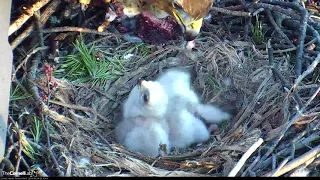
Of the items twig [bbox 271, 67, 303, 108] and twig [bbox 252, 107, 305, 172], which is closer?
twig [bbox 252, 107, 305, 172]

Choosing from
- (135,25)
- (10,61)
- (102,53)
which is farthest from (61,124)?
(135,25)

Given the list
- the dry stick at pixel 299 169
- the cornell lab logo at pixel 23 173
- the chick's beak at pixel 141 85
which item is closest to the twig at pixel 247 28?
the chick's beak at pixel 141 85

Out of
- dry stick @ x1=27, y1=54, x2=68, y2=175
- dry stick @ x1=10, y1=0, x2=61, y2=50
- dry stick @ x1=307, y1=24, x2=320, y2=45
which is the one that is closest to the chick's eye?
dry stick @ x1=27, y1=54, x2=68, y2=175

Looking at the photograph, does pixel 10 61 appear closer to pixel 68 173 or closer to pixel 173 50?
pixel 68 173

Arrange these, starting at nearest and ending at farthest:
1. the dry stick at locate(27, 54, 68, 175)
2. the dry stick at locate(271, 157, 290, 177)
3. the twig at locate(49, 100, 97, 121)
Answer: the dry stick at locate(271, 157, 290, 177) < the dry stick at locate(27, 54, 68, 175) < the twig at locate(49, 100, 97, 121)

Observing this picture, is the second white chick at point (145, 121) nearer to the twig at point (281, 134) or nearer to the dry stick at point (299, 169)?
the twig at point (281, 134)

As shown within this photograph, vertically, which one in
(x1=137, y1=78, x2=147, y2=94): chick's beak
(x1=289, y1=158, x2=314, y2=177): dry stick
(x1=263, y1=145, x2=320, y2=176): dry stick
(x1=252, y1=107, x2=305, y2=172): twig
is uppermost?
(x1=137, y1=78, x2=147, y2=94): chick's beak

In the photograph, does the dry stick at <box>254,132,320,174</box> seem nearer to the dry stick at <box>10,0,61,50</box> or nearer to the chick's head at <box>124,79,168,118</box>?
the chick's head at <box>124,79,168,118</box>

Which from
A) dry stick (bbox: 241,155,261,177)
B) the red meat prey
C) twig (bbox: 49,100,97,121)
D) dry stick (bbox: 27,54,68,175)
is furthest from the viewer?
the red meat prey

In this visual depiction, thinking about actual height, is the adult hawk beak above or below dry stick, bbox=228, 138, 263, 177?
above
